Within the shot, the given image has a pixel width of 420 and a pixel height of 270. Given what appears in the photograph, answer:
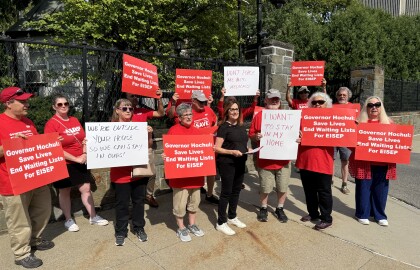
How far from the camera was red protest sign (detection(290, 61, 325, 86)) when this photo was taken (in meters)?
5.62

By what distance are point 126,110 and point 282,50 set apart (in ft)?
14.4

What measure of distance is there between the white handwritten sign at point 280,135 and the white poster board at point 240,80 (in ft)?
4.38

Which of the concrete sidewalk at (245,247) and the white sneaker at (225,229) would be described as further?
the white sneaker at (225,229)

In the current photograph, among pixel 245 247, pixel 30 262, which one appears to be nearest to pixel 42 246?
pixel 30 262

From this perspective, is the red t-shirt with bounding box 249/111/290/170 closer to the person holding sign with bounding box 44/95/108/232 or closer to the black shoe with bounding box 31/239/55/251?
the person holding sign with bounding box 44/95/108/232

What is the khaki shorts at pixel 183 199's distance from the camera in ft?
11.8

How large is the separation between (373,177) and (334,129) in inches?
37.6

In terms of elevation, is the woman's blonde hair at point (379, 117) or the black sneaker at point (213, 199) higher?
the woman's blonde hair at point (379, 117)

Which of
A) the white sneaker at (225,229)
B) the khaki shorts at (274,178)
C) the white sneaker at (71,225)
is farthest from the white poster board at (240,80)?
the white sneaker at (71,225)

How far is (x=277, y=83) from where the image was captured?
6691 millimetres

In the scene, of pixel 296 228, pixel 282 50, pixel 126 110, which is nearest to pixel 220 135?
pixel 126 110

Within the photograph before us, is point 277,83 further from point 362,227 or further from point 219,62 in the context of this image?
point 362,227

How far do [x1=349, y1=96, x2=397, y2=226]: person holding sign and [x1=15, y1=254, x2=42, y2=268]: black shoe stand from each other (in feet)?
12.7

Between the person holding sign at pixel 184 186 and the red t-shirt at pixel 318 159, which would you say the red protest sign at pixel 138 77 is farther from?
the red t-shirt at pixel 318 159
